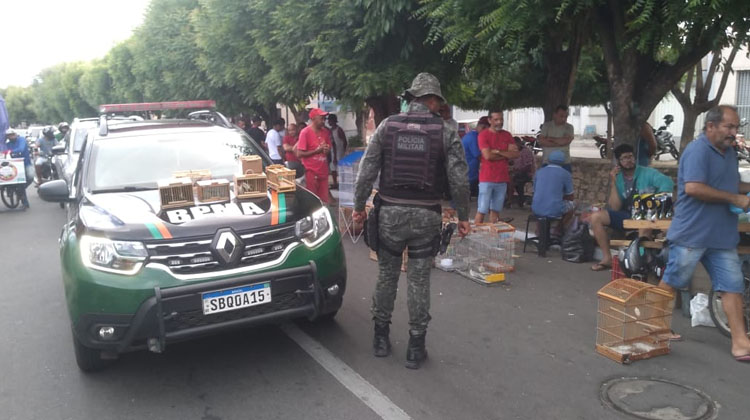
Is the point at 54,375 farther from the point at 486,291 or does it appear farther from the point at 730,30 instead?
the point at 730,30

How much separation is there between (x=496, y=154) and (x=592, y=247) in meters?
1.79

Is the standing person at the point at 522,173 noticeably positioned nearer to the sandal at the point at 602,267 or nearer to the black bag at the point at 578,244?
the black bag at the point at 578,244

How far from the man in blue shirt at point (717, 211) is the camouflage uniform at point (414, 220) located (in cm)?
167

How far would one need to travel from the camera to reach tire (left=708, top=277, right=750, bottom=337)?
190 inches

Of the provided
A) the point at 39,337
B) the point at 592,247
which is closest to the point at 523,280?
the point at 592,247

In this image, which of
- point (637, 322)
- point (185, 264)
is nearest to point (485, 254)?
point (637, 322)

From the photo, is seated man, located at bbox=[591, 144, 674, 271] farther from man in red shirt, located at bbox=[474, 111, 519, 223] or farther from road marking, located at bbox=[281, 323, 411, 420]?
road marking, located at bbox=[281, 323, 411, 420]

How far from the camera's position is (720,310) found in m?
4.95

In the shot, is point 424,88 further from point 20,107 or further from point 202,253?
point 20,107

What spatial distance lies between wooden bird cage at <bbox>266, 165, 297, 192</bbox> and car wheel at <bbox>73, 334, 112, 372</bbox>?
1.81 metres

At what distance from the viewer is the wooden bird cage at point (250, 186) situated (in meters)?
4.74

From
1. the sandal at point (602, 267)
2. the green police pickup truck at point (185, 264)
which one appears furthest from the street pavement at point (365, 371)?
the sandal at point (602, 267)

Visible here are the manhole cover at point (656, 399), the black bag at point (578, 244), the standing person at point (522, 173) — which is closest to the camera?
the manhole cover at point (656, 399)

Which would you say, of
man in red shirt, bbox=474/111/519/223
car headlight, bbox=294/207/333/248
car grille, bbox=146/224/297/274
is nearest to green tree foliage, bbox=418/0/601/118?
man in red shirt, bbox=474/111/519/223
